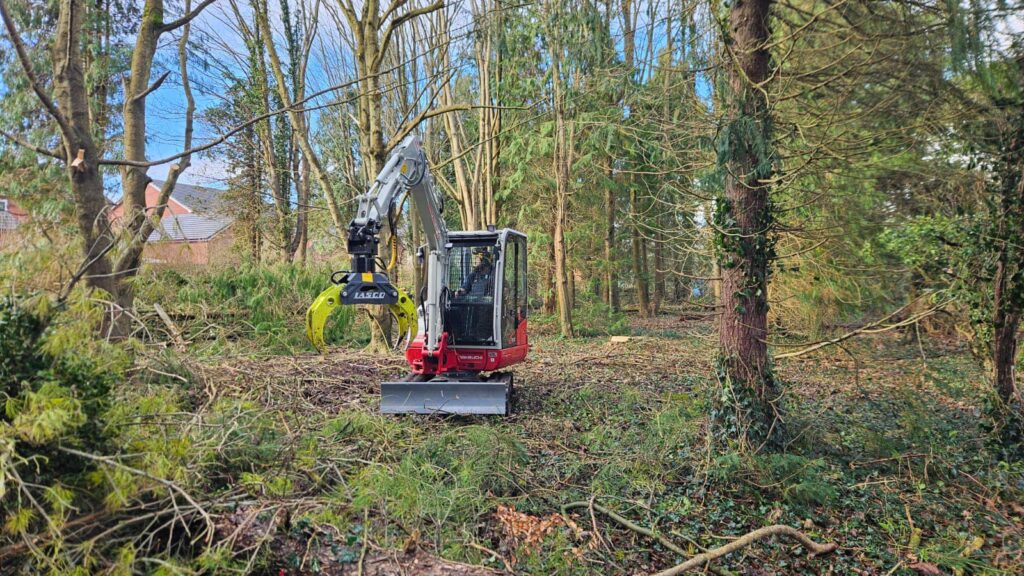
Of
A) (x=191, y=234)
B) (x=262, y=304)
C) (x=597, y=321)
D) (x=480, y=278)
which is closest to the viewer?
(x=191, y=234)

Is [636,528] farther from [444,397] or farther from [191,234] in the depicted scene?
[191,234]

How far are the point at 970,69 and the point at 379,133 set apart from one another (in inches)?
322

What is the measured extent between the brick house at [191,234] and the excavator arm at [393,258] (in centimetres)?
118

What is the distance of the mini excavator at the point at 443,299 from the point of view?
206 inches

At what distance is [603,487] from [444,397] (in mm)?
2449

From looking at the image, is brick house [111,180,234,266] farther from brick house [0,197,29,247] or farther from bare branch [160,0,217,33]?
bare branch [160,0,217,33]

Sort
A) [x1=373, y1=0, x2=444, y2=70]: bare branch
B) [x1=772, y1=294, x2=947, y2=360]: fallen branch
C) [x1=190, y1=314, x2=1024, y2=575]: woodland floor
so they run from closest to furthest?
[x1=190, y1=314, x2=1024, y2=575]: woodland floor, [x1=772, y1=294, x2=947, y2=360]: fallen branch, [x1=373, y1=0, x2=444, y2=70]: bare branch

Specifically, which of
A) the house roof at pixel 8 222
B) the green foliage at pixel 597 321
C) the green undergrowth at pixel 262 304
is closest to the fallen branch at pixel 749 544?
the house roof at pixel 8 222

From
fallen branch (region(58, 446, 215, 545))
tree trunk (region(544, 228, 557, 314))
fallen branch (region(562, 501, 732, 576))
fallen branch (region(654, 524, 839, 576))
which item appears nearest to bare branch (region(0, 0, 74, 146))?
fallen branch (region(58, 446, 215, 545))

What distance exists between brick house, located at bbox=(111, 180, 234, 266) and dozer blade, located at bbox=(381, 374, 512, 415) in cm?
253

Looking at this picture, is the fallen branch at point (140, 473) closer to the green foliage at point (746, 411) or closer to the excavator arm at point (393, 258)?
the excavator arm at point (393, 258)

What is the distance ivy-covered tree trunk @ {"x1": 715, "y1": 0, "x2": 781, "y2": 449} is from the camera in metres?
5.02

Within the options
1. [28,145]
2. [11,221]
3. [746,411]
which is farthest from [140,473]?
[746,411]

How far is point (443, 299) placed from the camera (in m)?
7.06
